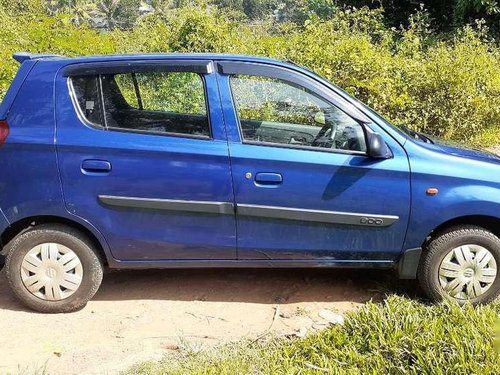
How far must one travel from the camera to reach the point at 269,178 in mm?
3668

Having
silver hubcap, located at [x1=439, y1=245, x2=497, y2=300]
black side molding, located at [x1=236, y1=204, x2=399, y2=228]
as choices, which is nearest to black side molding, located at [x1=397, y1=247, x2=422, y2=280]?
silver hubcap, located at [x1=439, y1=245, x2=497, y2=300]

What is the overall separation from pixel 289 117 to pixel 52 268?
1980 mm

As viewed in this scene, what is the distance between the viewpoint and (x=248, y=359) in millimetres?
3236

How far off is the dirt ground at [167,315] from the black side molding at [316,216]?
0.69 metres

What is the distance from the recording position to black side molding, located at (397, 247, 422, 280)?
384 centimetres

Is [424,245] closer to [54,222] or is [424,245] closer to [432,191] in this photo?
[432,191]

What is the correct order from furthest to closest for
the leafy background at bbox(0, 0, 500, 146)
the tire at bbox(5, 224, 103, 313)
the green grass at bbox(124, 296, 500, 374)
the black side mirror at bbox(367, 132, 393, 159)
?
the leafy background at bbox(0, 0, 500, 146) < the tire at bbox(5, 224, 103, 313) < the black side mirror at bbox(367, 132, 393, 159) < the green grass at bbox(124, 296, 500, 374)

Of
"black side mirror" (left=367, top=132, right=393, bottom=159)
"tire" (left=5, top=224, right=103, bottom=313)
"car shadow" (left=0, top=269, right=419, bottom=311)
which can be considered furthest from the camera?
"car shadow" (left=0, top=269, right=419, bottom=311)

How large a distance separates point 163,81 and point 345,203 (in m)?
1.55

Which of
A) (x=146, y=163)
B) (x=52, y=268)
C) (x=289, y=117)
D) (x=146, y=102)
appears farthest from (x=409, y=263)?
(x=52, y=268)

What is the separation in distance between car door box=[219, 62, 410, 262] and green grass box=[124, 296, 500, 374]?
560 mm

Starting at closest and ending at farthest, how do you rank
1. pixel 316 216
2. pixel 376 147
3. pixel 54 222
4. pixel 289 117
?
pixel 376 147, pixel 316 216, pixel 54 222, pixel 289 117

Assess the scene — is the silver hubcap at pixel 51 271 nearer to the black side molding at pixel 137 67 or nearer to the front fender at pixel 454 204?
the black side molding at pixel 137 67

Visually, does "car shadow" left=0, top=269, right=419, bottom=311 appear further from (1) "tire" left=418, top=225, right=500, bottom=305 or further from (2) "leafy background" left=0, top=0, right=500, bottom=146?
(2) "leafy background" left=0, top=0, right=500, bottom=146
